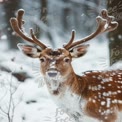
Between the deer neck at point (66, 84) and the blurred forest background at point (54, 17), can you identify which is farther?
the blurred forest background at point (54, 17)

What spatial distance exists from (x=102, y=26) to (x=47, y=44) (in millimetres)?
399

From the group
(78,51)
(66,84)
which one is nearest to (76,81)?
(66,84)

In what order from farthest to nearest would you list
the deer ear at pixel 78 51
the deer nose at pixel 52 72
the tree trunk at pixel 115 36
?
1. the tree trunk at pixel 115 36
2. the deer ear at pixel 78 51
3. the deer nose at pixel 52 72

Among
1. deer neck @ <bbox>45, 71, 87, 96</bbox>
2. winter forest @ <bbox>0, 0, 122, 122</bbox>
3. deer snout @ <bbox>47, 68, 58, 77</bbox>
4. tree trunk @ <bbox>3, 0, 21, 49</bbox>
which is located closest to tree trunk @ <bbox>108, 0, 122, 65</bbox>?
winter forest @ <bbox>0, 0, 122, 122</bbox>

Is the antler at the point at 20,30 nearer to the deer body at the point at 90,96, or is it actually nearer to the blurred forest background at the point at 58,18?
the blurred forest background at the point at 58,18

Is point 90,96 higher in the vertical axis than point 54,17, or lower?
lower

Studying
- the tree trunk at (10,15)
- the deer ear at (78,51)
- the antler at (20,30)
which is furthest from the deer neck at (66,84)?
the tree trunk at (10,15)

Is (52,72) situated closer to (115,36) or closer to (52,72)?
(52,72)

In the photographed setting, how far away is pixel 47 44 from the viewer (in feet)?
10.1

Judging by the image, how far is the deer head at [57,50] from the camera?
2856 millimetres

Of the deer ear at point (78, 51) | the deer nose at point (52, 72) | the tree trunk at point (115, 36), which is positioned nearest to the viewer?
the deer nose at point (52, 72)

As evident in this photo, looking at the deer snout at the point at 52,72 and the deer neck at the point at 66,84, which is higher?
the deer snout at the point at 52,72

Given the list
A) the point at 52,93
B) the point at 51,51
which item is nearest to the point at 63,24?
the point at 51,51

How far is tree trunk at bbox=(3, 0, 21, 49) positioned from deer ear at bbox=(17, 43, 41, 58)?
10 centimetres
